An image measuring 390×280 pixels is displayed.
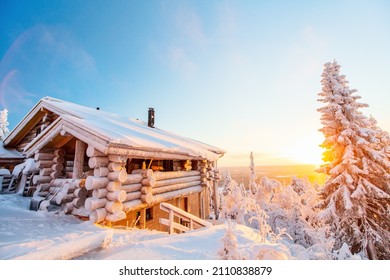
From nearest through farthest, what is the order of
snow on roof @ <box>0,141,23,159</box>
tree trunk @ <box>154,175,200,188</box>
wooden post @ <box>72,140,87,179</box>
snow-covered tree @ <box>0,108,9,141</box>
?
wooden post @ <box>72,140,87,179</box>
tree trunk @ <box>154,175,200,188</box>
snow on roof @ <box>0,141,23,159</box>
snow-covered tree @ <box>0,108,9,141</box>

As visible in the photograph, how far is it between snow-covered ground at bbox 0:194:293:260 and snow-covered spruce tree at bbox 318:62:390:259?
6519 mm

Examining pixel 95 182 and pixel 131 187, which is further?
pixel 131 187

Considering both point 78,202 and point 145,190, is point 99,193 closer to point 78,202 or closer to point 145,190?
point 78,202

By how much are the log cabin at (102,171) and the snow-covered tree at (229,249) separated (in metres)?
3.59

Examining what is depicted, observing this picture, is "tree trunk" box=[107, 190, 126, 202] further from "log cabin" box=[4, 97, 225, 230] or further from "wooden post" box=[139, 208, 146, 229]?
"wooden post" box=[139, 208, 146, 229]

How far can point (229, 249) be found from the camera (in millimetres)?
2904

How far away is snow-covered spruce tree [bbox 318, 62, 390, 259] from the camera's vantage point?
8.21 meters

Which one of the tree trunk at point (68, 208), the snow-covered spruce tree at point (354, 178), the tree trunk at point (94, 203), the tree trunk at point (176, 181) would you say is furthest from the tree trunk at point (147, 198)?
the snow-covered spruce tree at point (354, 178)

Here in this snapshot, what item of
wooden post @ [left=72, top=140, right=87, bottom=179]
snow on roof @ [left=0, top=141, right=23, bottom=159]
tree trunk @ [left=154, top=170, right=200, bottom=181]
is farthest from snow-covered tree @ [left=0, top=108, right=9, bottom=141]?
tree trunk @ [left=154, top=170, right=200, bottom=181]

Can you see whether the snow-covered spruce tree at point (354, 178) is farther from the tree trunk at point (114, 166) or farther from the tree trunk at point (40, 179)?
the tree trunk at point (40, 179)

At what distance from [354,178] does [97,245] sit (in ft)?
32.3

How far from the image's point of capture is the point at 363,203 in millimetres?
8312

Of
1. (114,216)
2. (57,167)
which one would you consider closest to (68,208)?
(114,216)
